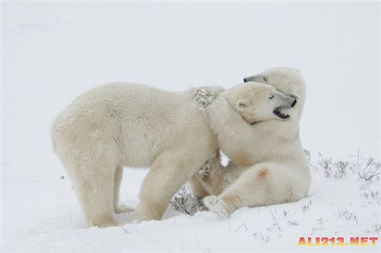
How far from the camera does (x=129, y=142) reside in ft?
18.2

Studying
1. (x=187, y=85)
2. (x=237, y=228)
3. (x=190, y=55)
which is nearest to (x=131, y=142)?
(x=237, y=228)

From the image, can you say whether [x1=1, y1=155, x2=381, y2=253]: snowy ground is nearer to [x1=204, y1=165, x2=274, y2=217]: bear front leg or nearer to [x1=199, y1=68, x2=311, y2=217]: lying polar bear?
[x1=204, y1=165, x2=274, y2=217]: bear front leg

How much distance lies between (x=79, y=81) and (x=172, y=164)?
14172 millimetres

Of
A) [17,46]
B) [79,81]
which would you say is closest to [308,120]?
[79,81]

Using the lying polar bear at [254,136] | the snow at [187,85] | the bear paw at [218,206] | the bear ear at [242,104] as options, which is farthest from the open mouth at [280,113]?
the bear paw at [218,206]

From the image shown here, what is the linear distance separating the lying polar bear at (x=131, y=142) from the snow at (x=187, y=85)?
1.61 ft

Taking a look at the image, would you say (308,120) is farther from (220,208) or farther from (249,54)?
(220,208)

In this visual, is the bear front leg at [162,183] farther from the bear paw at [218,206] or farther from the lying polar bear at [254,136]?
the bear paw at [218,206]

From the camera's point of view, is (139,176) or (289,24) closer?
(139,176)

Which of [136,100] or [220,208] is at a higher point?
[136,100]

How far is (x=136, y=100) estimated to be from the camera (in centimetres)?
563

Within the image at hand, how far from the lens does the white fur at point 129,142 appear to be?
17.1ft

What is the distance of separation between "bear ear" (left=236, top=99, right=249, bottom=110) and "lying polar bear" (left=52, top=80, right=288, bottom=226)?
0.27ft

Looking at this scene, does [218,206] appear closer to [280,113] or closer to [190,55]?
[280,113]
